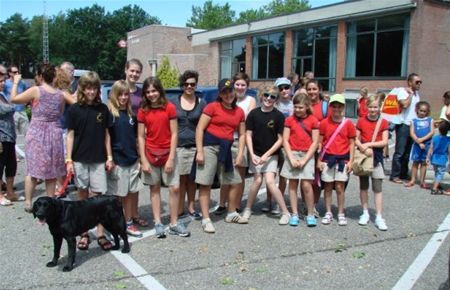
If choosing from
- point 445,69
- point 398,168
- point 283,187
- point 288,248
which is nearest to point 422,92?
point 445,69

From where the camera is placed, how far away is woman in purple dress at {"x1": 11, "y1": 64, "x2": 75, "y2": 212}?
575 cm

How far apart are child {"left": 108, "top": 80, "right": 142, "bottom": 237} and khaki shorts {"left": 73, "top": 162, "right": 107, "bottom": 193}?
7.9 inches

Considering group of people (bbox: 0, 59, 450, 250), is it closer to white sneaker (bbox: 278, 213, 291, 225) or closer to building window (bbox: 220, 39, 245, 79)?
white sneaker (bbox: 278, 213, 291, 225)

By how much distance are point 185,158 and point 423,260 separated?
9.44 feet

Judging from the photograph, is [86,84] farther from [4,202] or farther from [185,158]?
[4,202]

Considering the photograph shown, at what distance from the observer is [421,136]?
8.20 meters

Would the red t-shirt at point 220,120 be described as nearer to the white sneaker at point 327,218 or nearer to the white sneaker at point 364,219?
the white sneaker at point 327,218

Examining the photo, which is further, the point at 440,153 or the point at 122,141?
the point at 440,153

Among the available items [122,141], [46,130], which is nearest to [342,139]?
[122,141]

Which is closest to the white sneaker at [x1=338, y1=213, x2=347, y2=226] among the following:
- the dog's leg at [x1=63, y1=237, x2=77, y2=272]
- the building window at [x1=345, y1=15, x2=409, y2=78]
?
the dog's leg at [x1=63, y1=237, x2=77, y2=272]

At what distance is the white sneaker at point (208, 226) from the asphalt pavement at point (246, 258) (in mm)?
76

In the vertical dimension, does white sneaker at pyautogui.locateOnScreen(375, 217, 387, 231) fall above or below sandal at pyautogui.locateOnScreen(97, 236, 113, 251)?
→ above

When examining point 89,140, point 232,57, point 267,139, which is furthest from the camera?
point 232,57

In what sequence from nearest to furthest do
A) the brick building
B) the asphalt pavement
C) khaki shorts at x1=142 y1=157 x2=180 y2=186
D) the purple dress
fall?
the asphalt pavement → khaki shorts at x1=142 y1=157 x2=180 y2=186 → the purple dress → the brick building
